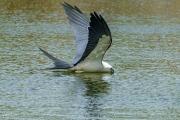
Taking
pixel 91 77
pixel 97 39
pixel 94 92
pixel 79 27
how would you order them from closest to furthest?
pixel 94 92 < pixel 97 39 < pixel 91 77 < pixel 79 27

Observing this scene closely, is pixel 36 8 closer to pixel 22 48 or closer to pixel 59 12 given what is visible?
pixel 59 12

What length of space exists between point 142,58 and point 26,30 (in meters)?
3.97

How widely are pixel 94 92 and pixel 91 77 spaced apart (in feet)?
4.08

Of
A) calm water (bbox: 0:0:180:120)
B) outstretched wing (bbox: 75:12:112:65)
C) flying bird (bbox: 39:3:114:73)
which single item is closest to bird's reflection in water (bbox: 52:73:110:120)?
calm water (bbox: 0:0:180:120)

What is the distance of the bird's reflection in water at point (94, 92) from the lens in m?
9.76

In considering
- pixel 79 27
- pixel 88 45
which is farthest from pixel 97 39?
pixel 79 27

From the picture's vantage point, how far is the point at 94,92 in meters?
11.1

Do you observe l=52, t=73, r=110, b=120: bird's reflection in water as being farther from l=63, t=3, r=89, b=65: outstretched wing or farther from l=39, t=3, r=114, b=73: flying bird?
l=63, t=3, r=89, b=65: outstretched wing

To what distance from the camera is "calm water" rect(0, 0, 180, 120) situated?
9.77m

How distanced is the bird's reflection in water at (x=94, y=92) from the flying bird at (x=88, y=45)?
13 centimetres

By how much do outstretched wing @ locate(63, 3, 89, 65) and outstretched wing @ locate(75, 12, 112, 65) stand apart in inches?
3.3

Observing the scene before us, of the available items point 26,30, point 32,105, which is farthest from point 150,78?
point 26,30

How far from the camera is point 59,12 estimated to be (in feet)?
70.7

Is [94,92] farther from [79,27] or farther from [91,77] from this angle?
[79,27]
